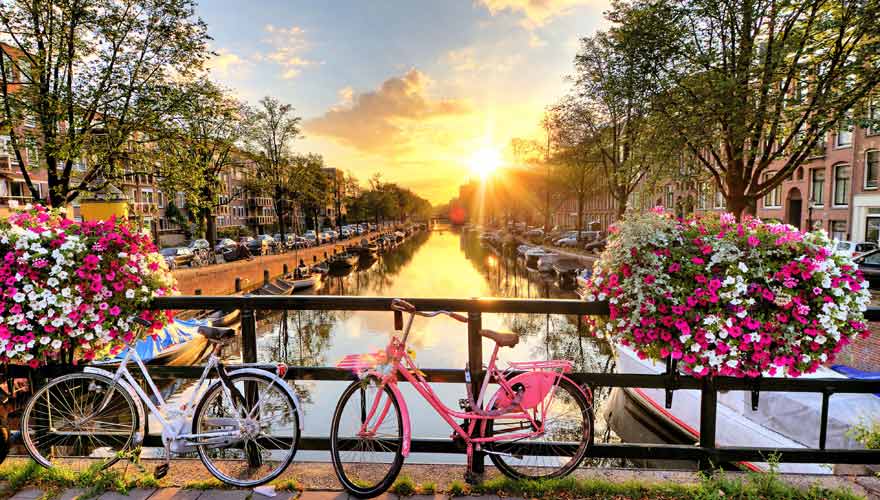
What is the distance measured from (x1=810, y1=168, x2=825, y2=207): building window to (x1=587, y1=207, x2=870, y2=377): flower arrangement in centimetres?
3677

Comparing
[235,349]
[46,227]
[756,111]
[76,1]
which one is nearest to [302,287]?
[235,349]

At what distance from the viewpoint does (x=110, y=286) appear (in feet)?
10.8

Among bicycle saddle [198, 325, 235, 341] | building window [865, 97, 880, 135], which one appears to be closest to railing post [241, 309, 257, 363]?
bicycle saddle [198, 325, 235, 341]

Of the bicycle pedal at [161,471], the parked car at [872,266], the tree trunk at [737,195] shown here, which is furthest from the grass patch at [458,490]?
Result: the parked car at [872,266]

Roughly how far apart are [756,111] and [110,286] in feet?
53.1

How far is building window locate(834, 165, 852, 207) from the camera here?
29.0 m

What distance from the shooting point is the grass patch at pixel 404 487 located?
3.01 m

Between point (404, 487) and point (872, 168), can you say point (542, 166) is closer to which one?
point (872, 168)

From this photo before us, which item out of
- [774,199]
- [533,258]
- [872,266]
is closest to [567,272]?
[533,258]

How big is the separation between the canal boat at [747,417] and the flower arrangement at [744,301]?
1079 millimetres

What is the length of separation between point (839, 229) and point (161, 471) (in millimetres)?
39216

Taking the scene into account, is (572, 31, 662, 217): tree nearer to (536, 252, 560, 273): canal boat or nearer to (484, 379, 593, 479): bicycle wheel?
(536, 252, 560, 273): canal boat

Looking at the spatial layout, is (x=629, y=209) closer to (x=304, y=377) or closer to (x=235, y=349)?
(x=304, y=377)

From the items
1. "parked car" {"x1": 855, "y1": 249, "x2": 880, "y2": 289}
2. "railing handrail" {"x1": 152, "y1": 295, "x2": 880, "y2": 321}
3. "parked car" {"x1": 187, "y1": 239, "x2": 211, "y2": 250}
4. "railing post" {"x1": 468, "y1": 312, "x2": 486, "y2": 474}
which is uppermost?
"railing handrail" {"x1": 152, "y1": 295, "x2": 880, "y2": 321}
